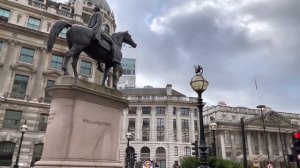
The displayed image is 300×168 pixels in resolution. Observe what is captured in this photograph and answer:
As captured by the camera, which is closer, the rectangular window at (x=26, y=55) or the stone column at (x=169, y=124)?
the rectangular window at (x=26, y=55)

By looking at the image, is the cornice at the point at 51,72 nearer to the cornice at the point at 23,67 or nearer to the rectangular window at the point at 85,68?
the cornice at the point at 23,67

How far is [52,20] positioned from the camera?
1372 inches

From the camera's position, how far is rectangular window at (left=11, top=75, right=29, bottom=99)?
30.0 metres

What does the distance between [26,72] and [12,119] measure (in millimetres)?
5993

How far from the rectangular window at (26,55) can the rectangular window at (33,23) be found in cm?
331

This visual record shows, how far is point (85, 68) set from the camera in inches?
1385

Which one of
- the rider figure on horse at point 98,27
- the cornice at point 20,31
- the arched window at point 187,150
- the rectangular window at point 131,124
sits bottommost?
the arched window at point 187,150

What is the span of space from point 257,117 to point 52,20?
65.3 meters

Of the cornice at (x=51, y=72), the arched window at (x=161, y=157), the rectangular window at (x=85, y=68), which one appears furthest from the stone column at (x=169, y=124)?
the cornice at (x=51, y=72)

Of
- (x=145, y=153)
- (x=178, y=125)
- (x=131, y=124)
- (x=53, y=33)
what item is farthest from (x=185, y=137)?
(x=53, y=33)

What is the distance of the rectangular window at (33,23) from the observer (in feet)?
109

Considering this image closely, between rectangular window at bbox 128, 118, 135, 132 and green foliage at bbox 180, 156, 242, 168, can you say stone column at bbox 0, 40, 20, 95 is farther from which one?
rectangular window at bbox 128, 118, 135, 132

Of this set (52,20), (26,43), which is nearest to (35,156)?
(26,43)

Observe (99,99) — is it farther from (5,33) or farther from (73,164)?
(5,33)
